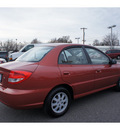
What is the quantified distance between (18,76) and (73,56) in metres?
1.42

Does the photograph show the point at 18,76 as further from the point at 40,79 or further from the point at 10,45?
the point at 10,45

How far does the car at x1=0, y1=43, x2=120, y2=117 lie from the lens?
2.43m

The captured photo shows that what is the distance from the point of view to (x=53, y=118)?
9.27 ft

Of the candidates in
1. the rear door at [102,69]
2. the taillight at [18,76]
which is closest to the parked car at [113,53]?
the rear door at [102,69]

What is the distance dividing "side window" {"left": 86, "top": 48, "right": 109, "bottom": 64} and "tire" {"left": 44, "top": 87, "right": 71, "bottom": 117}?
4.21ft

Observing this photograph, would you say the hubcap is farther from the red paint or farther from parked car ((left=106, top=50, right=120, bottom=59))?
parked car ((left=106, top=50, right=120, bottom=59))

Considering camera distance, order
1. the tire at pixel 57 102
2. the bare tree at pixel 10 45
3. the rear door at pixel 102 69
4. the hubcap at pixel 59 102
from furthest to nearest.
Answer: the bare tree at pixel 10 45 < the rear door at pixel 102 69 < the hubcap at pixel 59 102 < the tire at pixel 57 102

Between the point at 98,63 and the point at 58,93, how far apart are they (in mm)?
1591

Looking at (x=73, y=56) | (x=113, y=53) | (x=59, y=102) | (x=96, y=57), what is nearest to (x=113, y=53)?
(x=113, y=53)

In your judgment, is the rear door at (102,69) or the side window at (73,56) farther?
the rear door at (102,69)

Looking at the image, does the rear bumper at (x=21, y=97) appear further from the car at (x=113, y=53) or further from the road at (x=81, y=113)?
Answer: the car at (x=113, y=53)

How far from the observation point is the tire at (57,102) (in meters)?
2.70

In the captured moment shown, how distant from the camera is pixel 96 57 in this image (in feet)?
12.6

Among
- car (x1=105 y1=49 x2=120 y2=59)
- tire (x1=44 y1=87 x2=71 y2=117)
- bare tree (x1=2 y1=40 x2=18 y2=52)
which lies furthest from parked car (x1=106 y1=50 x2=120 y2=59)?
bare tree (x1=2 y1=40 x2=18 y2=52)
